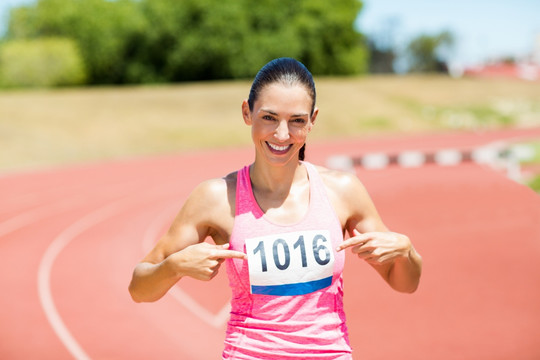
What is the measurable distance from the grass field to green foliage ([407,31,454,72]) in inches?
1715

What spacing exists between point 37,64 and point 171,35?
10.2m

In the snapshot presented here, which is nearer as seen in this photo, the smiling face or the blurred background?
the smiling face

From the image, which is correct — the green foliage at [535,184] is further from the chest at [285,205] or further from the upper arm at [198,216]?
the upper arm at [198,216]

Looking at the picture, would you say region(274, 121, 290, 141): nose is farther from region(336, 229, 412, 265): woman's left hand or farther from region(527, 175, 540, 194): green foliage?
region(527, 175, 540, 194): green foliage

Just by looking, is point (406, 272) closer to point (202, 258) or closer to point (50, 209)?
point (202, 258)

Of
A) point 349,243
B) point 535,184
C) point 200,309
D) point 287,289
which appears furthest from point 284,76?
point 535,184

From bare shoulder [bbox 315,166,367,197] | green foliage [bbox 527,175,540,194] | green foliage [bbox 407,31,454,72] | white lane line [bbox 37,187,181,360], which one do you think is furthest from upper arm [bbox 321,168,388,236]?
green foliage [bbox 407,31,454,72]

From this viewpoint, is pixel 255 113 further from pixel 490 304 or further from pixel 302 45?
pixel 302 45

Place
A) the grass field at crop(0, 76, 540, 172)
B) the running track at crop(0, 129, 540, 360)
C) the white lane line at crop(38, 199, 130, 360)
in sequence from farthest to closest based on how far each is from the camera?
the grass field at crop(0, 76, 540, 172) → the white lane line at crop(38, 199, 130, 360) → the running track at crop(0, 129, 540, 360)

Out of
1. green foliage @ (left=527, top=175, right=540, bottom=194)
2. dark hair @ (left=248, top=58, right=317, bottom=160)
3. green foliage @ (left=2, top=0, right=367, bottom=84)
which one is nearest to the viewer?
dark hair @ (left=248, top=58, right=317, bottom=160)

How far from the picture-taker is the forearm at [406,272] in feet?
7.62

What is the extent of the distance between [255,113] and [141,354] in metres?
4.45

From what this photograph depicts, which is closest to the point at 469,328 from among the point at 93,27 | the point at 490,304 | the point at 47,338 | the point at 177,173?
the point at 490,304

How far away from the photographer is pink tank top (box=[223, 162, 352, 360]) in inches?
84.0
